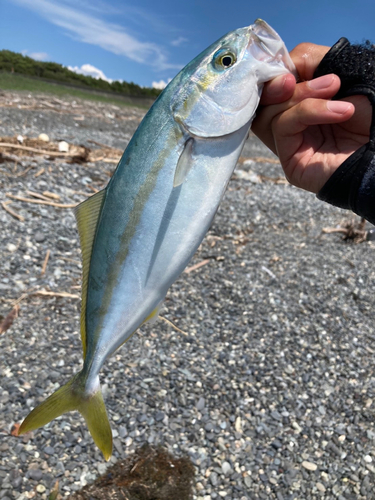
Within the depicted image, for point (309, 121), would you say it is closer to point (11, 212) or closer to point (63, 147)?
point (11, 212)

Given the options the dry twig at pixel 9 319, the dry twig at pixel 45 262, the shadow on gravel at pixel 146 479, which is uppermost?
the dry twig at pixel 45 262

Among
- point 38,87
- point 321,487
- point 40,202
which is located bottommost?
point 321,487

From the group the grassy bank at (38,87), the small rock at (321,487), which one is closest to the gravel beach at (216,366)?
the small rock at (321,487)

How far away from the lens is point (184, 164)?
68.5 inches

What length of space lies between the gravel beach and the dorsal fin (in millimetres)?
2053

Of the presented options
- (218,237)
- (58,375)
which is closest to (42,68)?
(218,237)

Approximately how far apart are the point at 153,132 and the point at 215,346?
355 cm

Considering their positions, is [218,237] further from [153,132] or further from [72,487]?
[153,132]

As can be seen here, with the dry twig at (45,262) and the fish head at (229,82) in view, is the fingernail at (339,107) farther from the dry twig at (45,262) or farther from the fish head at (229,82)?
the dry twig at (45,262)

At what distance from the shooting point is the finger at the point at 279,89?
184cm

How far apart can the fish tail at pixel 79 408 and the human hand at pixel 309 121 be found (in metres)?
1.61

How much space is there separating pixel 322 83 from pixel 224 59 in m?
0.49

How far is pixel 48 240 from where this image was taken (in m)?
6.32

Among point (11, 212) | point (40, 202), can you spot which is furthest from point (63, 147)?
point (11, 212)
